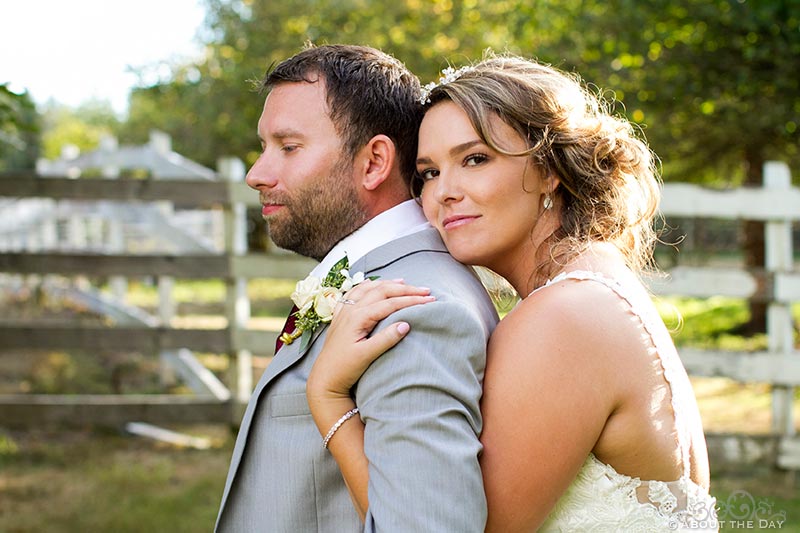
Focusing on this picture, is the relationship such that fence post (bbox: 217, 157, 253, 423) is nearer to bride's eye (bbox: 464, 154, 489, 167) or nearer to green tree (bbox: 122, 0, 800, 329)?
green tree (bbox: 122, 0, 800, 329)

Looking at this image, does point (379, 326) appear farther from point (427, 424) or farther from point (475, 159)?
point (475, 159)

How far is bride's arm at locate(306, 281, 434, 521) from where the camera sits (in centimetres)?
188

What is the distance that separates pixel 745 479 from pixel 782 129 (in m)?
3.72

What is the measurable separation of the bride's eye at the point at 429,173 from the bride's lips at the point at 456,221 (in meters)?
0.14

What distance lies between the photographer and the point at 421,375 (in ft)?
5.83

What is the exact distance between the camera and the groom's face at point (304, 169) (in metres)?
2.28

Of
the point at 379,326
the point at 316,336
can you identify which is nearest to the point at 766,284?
the point at 316,336

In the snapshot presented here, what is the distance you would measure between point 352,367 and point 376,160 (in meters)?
0.68

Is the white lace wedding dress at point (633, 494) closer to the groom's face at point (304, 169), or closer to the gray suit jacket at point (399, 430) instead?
the gray suit jacket at point (399, 430)

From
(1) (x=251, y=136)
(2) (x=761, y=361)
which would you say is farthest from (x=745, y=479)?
(1) (x=251, y=136)

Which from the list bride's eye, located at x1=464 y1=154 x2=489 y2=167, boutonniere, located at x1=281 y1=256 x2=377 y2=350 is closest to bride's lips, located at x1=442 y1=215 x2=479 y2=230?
bride's eye, located at x1=464 y1=154 x2=489 y2=167

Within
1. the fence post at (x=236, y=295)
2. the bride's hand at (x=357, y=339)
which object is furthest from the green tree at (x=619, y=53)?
the bride's hand at (x=357, y=339)

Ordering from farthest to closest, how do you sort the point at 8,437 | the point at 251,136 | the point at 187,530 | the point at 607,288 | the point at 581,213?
the point at 251,136 < the point at 8,437 < the point at 187,530 < the point at 581,213 < the point at 607,288

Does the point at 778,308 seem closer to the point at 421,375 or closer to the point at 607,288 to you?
the point at 607,288
